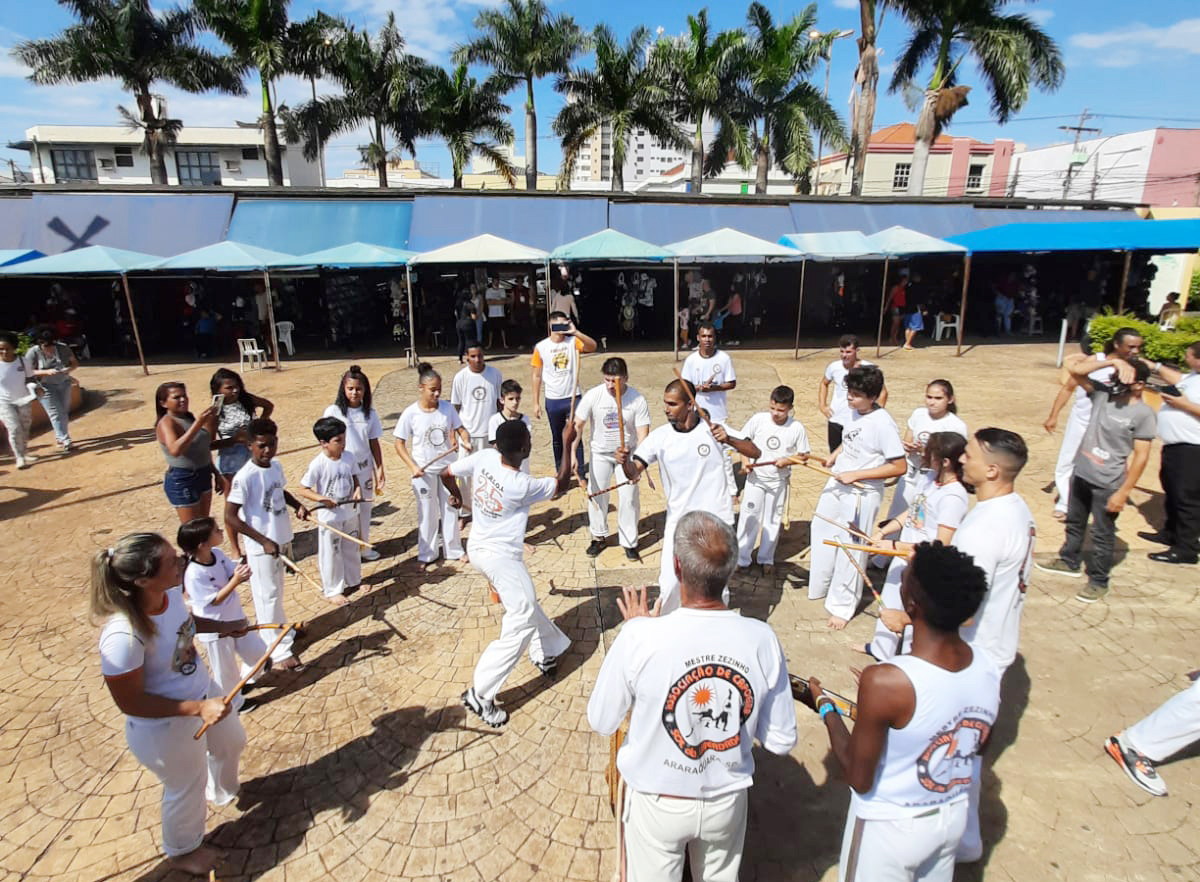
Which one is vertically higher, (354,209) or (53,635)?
(354,209)

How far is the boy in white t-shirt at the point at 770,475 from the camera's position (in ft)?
20.5

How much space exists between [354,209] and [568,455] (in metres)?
17.5

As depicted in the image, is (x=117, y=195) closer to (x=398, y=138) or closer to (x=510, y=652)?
(x=398, y=138)

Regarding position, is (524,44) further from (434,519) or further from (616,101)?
(434,519)

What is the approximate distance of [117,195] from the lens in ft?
64.9

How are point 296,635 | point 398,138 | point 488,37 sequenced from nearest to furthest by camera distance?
point 296,635, point 488,37, point 398,138

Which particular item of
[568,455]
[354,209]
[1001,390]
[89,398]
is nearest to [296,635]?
[568,455]

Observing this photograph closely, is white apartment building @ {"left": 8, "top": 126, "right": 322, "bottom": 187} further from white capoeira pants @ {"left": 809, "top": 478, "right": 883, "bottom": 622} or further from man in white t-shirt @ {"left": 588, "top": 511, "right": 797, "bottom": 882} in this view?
man in white t-shirt @ {"left": 588, "top": 511, "right": 797, "bottom": 882}

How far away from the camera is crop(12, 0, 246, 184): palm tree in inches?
1074

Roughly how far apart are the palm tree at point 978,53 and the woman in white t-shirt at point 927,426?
26744mm

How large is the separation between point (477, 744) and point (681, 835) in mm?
2177

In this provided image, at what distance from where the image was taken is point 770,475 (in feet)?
21.0

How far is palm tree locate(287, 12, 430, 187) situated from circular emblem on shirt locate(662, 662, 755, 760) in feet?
108

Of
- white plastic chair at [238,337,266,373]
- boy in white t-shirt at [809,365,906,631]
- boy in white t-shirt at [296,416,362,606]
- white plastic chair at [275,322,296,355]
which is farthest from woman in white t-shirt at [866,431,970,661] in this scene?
white plastic chair at [275,322,296,355]
